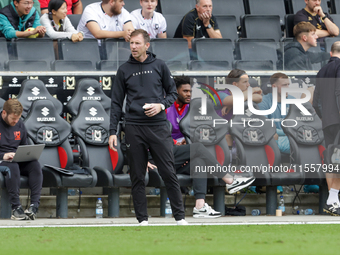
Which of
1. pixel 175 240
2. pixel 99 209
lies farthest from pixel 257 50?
pixel 175 240

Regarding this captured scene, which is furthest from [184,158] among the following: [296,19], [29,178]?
[296,19]

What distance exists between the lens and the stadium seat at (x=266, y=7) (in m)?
10.6

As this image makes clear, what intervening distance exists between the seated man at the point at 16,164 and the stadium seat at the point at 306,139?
2910 mm

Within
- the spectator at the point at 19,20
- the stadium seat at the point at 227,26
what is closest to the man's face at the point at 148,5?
the stadium seat at the point at 227,26

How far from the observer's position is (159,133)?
5277mm

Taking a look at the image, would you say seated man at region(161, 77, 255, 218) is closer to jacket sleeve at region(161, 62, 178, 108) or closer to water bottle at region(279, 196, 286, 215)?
water bottle at region(279, 196, 286, 215)

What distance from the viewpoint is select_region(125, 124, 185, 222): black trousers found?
5254mm

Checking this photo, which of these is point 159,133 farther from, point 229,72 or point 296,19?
point 296,19

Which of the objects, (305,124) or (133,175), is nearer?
(133,175)

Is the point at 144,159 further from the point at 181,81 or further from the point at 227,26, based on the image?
the point at 227,26

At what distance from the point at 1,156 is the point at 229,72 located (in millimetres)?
2962

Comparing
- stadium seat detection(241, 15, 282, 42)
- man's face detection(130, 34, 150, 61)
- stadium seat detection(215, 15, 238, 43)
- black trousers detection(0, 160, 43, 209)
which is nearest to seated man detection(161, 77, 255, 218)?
black trousers detection(0, 160, 43, 209)

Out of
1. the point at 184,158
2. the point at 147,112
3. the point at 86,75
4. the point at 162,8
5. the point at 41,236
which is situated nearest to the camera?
the point at 41,236

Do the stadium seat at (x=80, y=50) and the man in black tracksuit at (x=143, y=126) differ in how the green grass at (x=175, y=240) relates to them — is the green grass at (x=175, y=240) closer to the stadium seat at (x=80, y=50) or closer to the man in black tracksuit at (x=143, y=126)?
the man in black tracksuit at (x=143, y=126)
